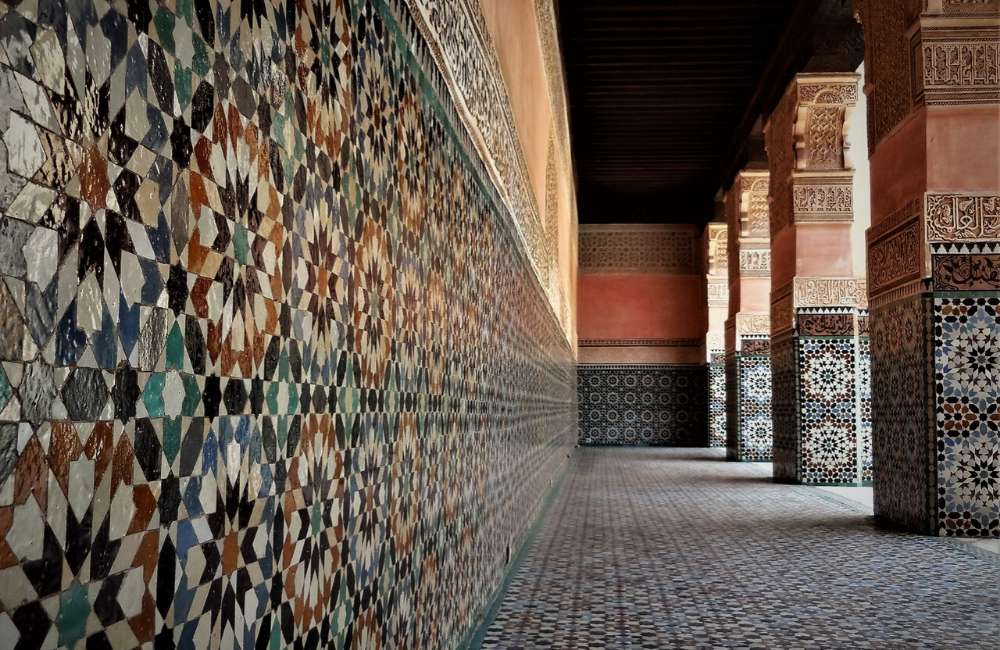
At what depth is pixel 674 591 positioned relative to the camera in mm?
2445

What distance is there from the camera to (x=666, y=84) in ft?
22.5

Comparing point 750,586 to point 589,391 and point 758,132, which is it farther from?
point 589,391

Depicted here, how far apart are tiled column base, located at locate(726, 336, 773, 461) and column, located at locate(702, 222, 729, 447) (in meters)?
1.91

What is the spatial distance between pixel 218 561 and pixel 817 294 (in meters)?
5.32

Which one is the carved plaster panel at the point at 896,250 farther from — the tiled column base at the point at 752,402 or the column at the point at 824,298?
the tiled column base at the point at 752,402

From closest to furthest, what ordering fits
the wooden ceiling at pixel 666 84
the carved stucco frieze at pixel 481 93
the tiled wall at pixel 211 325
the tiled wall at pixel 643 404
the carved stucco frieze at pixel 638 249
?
the tiled wall at pixel 211 325
the carved stucco frieze at pixel 481 93
the wooden ceiling at pixel 666 84
the tiled wall at pixel 643 404
the carved stucco frieze at pixel 638 249

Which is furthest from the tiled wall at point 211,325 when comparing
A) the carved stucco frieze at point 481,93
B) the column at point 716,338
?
the column at point 716,338

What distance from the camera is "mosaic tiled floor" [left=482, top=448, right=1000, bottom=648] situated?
1.99 meters

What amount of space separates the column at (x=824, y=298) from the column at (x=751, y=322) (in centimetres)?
205

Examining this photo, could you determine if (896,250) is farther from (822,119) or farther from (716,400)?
(716,400)

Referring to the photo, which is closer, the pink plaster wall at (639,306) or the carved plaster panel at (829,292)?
the carved plaster panel at (829,292)

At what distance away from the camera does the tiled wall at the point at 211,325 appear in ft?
1.55

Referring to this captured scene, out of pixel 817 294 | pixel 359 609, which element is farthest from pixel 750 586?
pixel 817 294

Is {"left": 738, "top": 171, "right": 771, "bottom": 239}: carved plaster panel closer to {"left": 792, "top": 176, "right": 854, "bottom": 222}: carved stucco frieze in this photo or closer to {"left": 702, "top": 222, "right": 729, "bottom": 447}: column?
{"left": 702, "top": 222, "right": 729, "bottom": 447}: column
